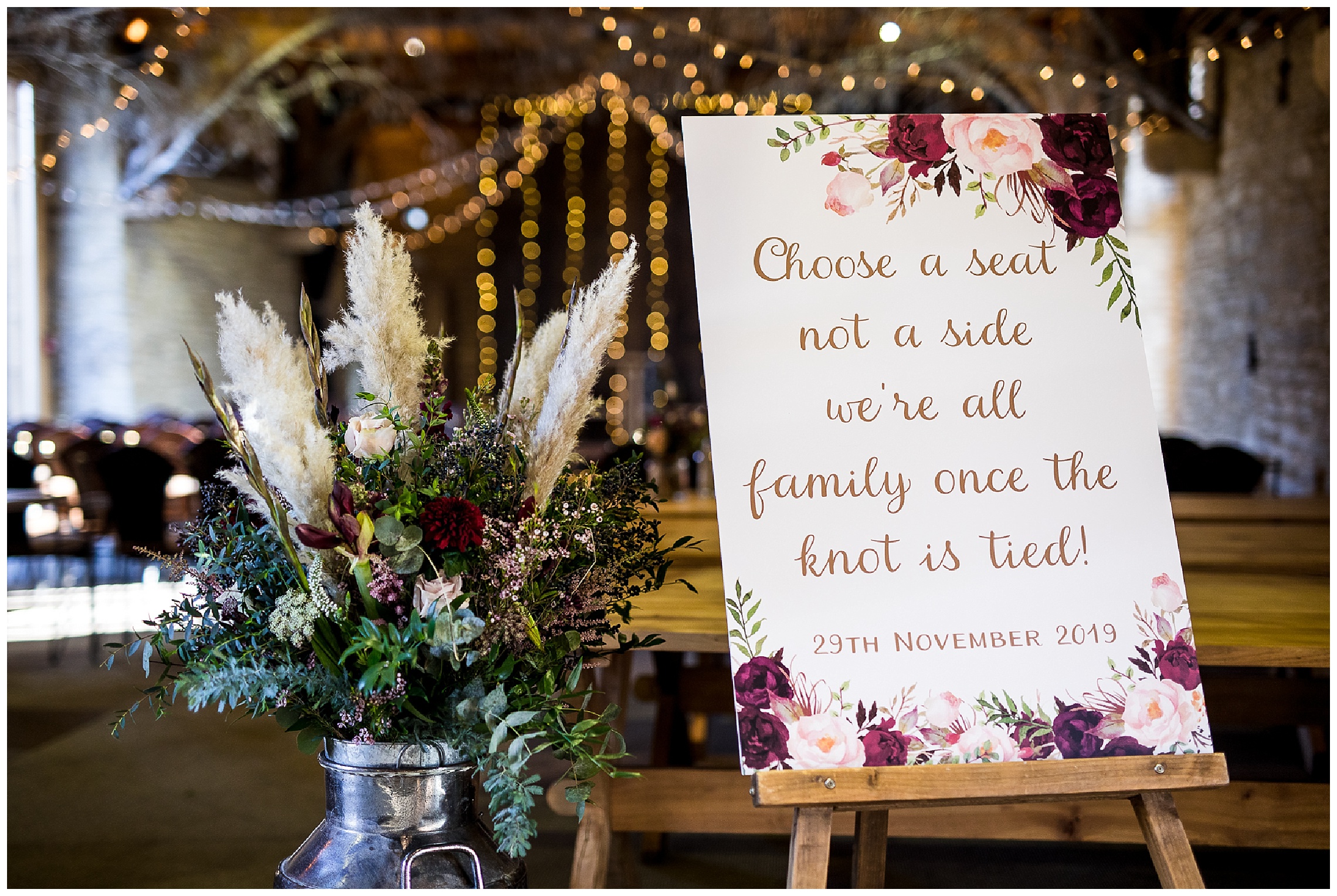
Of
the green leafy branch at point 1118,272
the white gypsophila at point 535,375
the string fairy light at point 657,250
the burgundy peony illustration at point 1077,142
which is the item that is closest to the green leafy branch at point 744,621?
the white gypsophila at point 535,375

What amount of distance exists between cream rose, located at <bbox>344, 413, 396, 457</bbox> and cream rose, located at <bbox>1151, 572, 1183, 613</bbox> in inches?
40.0

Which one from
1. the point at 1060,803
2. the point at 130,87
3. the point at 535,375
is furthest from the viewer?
the point at 130,87

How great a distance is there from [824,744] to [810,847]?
131mm

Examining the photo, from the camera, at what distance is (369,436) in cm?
119

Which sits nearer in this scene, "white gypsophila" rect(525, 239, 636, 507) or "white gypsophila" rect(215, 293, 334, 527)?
"white gypsophila" rect(215, 293, 334, 527)

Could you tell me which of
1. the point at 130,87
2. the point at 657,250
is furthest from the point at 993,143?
the point at 657,250

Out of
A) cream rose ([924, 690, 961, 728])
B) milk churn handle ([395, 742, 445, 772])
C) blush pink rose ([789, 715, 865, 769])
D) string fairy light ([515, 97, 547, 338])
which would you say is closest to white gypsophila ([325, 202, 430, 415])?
milk churn handle ([395, 742, 445, 772])

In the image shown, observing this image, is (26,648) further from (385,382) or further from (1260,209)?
(1260,209)

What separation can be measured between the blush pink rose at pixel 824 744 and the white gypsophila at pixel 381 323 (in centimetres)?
63

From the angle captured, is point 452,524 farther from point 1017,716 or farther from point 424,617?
point 1017,716

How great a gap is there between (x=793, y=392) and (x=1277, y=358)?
5752 millimetres

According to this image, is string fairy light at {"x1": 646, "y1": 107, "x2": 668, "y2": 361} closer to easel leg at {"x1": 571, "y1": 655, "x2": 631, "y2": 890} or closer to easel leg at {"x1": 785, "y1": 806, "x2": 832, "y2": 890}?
easel leg at {"x1": 571, "y1": 655, "x2": 631, "y2": 890}

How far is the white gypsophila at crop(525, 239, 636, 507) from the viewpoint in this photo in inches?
47.4

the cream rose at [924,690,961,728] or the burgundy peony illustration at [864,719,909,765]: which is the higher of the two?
the cream rose at [924,690,961,728]
